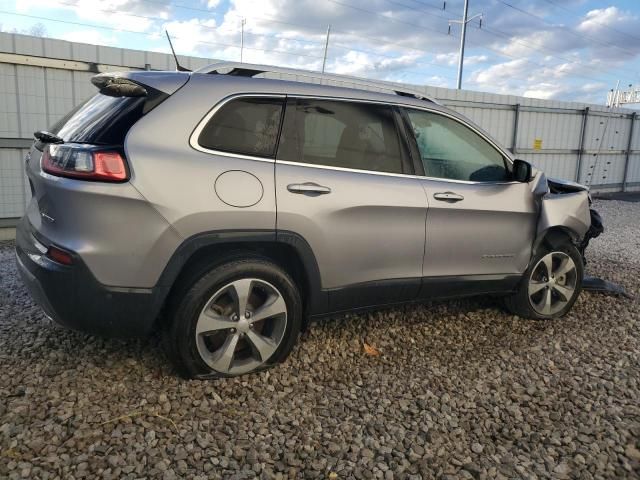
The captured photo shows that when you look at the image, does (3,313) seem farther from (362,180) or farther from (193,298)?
(362,180)

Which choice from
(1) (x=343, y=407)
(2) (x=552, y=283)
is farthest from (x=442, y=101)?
(1) (x=343, y=407)

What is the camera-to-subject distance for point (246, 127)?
2.89 m

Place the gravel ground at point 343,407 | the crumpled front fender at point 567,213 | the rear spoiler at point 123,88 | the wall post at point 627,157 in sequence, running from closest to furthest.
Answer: the gravel ground at point 343,407, the rear spoiler at point 123,88, the crumpled front fender at point 567,213, the wall post at point 627,157

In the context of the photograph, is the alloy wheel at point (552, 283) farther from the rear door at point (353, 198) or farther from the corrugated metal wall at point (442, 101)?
the corrugated metal wall at point (442, 101)

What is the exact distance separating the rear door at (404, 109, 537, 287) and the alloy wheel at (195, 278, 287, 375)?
1.15 metres

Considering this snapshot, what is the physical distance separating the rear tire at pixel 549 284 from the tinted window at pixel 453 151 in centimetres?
80

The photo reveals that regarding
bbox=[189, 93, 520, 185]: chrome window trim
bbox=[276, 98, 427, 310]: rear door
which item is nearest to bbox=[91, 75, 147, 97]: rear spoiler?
bbox=[189, 93, 520, 185]: chrome window trim

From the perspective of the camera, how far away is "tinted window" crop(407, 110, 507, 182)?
357 cm

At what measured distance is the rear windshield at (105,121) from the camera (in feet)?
8.61

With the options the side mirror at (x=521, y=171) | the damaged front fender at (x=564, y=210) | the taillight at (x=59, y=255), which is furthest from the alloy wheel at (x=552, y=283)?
the taillight at (x=59, y=255)

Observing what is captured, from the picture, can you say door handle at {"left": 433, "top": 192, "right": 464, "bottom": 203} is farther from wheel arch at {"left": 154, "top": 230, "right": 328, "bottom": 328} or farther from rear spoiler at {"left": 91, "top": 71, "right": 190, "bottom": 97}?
rear spoiler at {"left": 91, "top": 71, "right": 190, "bottom": 97}

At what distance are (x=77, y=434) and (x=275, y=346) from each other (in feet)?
3.68

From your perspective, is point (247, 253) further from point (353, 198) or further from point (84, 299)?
point (84, 299)

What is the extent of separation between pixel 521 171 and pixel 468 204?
57cm
